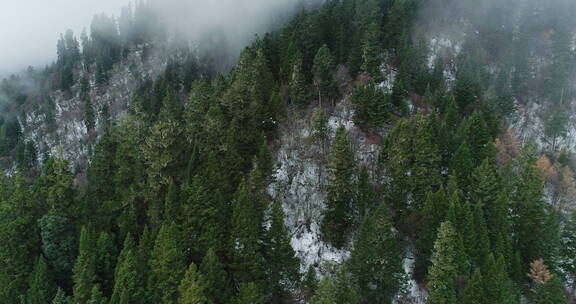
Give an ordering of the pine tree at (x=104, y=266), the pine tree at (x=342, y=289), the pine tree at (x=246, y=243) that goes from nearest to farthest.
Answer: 1. the pine tree at (x=342, y=289)
2. the pine tree at (x=246, y=243)
3. the pine tree at (x=104, y=266)

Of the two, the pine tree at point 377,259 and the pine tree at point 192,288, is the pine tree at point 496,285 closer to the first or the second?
the pine tree at point 377,259

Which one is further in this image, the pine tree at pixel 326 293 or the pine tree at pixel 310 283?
the pine tree at pixel 310 283

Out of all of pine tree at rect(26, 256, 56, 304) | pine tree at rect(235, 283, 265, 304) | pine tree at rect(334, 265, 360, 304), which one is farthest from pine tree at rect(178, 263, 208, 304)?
pine tree at rect(26, 256, 56, 304)

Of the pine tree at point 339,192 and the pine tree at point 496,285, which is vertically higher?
the pine tree at point 339,192

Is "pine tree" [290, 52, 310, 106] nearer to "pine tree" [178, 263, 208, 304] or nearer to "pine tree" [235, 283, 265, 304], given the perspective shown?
"pine tree" [235, 283, 265, 304]

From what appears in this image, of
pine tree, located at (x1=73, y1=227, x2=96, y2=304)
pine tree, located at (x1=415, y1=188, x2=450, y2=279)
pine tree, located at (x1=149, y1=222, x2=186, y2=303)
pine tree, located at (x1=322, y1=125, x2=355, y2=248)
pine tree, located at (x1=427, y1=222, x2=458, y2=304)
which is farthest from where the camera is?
pine tree, located at (x1=322, y1=125, x2=355, y2=248)

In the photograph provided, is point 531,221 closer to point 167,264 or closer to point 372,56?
point 372,56

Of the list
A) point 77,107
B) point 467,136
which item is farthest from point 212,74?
point 467,136

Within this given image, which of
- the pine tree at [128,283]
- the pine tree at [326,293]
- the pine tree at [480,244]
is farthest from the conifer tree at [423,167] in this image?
the pine tree at [128,283]
